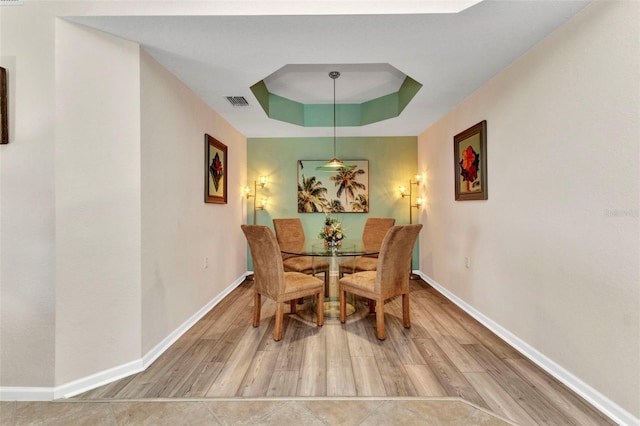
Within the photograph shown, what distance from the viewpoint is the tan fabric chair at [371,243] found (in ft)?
10.7

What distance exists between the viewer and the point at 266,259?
2379 millimetres

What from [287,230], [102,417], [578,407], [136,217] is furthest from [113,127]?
[578,407]

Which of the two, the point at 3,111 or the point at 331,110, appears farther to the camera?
the point at 331,110

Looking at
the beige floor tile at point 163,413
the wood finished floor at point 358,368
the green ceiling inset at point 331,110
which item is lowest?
the beige floor tile at point 163,413

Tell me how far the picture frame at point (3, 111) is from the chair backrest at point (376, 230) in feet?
11.1

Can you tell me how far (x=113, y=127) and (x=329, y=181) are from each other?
10.2 ft

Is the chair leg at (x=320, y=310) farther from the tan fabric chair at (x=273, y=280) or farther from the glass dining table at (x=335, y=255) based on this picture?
the glass dining table at (x=335, y=255)

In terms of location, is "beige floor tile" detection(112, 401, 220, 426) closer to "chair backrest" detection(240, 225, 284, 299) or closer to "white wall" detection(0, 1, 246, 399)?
"white wall" detection(0, 1, 246, 399)

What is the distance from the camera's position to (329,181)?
178 inches

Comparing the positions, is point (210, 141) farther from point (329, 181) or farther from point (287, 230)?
point (329, 181)

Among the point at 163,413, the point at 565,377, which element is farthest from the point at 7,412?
the point at 565,377

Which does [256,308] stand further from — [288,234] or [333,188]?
[333,188]

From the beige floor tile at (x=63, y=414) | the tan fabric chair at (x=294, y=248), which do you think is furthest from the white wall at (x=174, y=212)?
the tan fabric chair at (x=294, y=248)

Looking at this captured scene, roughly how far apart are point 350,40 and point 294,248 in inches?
97.3
